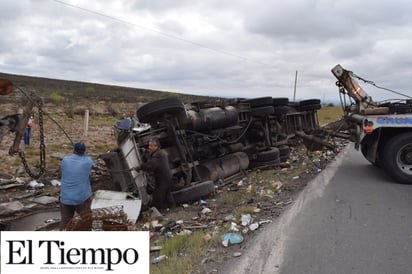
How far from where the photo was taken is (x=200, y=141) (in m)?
8.52

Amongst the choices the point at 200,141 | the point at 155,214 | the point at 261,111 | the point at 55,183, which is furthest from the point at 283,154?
the point at 55,183

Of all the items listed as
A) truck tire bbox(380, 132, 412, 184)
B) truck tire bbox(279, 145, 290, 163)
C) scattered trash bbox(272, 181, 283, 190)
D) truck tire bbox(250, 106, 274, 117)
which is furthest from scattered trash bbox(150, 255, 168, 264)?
truck tire bbox(279, 145, 290, 163)

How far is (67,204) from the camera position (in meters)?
5.38

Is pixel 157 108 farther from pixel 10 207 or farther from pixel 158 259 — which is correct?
pixel 158 259

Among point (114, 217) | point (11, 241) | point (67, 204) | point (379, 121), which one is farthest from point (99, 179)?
point (379, 121)

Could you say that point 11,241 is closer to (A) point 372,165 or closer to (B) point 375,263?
(B) point 375,263

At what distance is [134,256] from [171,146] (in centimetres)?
425

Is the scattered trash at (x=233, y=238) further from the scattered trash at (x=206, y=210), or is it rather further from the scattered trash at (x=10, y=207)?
the scattered trash at (x=10, y=207)

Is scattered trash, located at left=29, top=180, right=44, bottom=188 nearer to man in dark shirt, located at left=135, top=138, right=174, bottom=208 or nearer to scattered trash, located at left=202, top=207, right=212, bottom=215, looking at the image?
man in dark shirt, located at left=135, top=138, right=174, bottom=208

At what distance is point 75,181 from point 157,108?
246 centimetres

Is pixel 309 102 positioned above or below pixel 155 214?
above

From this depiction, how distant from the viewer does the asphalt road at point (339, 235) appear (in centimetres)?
390

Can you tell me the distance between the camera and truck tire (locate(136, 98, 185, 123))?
7.28m

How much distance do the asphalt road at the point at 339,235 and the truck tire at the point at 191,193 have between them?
1.82 meters
